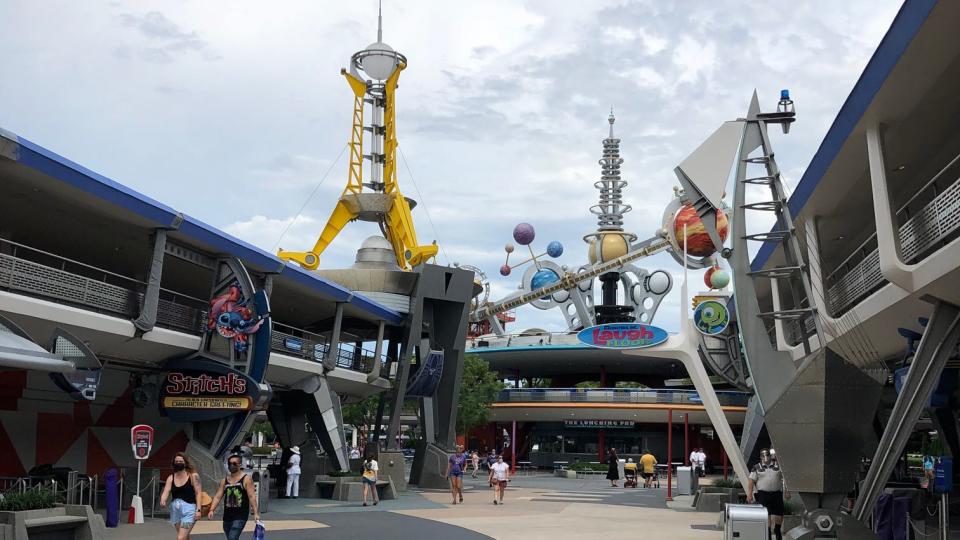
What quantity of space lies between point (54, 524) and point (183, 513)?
3709 mm

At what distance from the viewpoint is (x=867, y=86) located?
17234 millimetres

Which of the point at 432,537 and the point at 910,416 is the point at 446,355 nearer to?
the point at 432,537

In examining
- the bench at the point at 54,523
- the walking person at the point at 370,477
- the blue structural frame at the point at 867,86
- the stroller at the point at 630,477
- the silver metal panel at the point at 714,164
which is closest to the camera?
the blue structural frame at the point at 867,86

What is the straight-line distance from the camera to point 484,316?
A: 81.6 m

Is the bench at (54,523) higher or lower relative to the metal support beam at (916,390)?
lower

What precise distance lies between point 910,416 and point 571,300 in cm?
6261

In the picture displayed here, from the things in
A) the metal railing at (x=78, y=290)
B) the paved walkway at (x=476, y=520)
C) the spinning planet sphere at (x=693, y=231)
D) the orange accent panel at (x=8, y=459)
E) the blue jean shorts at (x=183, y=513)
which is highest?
the spinning planet sphere at (x=693, y=231)

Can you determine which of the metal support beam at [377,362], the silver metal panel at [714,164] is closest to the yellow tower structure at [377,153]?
the metal support beam at [377,362]

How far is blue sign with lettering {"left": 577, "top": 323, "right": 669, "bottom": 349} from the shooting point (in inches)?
1262

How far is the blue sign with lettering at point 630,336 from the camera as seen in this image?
32.1m

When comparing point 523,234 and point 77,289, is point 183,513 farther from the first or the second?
point 523,234

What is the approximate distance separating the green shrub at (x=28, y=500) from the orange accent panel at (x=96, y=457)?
40.0ft

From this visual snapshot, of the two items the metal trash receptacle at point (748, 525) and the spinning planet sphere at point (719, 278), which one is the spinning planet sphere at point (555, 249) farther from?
the metal trash receptacle at point (748, 525)

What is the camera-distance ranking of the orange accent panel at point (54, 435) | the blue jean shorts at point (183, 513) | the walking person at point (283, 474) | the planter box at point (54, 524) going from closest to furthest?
1. the blue jean shorts at point (183, 513)
2. the planter box at point (54, 524)
3. the orange accent panel at point (54, 435)
4. the walking person at point (283, 474)
